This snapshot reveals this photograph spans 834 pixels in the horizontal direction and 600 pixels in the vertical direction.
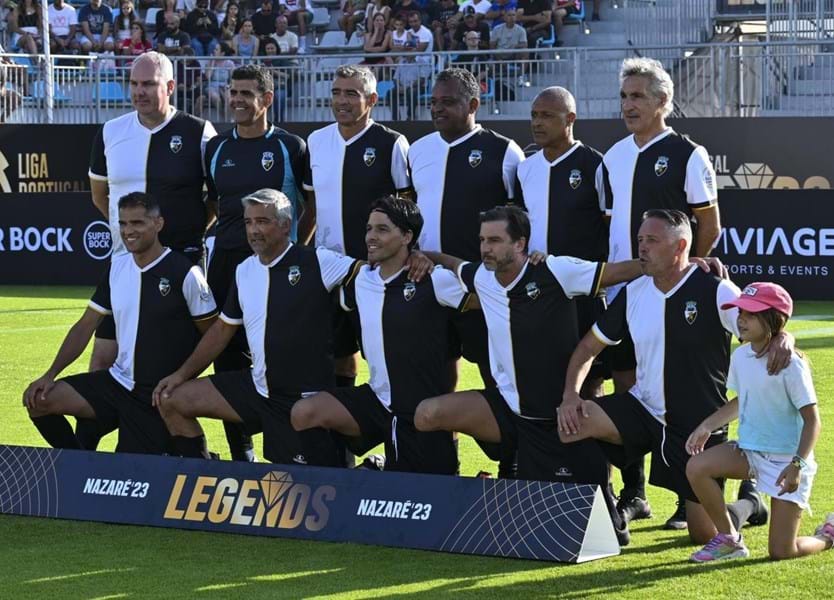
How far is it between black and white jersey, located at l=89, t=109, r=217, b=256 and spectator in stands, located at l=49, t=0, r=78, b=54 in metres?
16.8

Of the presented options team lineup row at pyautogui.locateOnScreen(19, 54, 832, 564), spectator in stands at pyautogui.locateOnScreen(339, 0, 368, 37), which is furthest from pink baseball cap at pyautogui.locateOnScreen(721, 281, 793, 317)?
spectator in stands at pyautogui.locateOnScreen(339, 0, 368, 37)

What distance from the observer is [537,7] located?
22.3 m

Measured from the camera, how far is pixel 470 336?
7867 millimetres

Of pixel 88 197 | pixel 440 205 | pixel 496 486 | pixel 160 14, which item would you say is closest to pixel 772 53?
pixel 88 197

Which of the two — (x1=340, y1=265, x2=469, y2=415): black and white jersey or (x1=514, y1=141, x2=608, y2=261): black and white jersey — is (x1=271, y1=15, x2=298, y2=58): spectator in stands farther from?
(x1=340, y1=265, x2=469, y2=415): black and white jersey

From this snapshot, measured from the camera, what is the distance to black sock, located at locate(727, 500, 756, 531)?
22.9 ft

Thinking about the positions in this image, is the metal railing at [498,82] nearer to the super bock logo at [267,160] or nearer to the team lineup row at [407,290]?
the team lineup row at [407,290]

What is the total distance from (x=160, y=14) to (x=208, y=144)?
16.6m

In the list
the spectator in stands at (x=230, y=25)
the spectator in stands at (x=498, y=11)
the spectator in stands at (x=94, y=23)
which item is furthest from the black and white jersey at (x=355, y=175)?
the spectator in stands at (x=94, y=23)

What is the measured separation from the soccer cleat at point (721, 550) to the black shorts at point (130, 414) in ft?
9.95

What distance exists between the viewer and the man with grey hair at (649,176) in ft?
25.1

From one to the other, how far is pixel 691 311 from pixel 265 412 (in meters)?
2.30

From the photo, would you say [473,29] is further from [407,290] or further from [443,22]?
[407,290]

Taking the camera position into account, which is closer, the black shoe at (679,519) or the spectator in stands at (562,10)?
the black shoe at (679,519)
